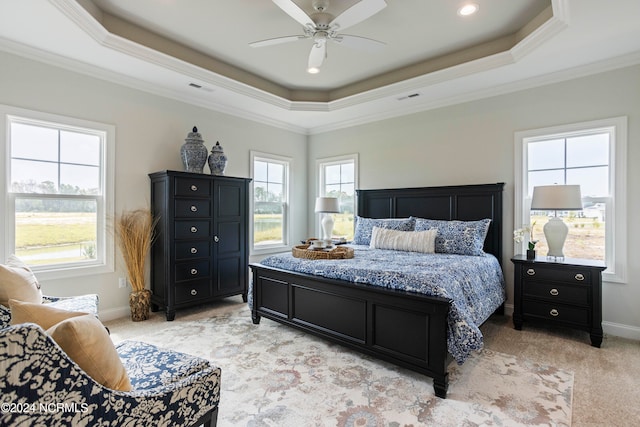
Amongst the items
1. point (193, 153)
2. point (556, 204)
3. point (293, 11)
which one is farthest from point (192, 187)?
point (556, 204)

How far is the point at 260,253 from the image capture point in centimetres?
512

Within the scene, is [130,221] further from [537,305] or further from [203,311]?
[537,305]

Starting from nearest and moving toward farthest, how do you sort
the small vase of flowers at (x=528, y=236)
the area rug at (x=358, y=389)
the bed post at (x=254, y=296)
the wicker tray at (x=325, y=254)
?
1. the area rug at (x=358, y=389)
2. the wicker tray at (x=325, y=254)
3. the small vase of flowers at (x=528, y=236)
4. the bed post at (x=254, y=296)

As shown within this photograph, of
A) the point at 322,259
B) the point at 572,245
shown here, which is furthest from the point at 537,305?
the point at 322,259

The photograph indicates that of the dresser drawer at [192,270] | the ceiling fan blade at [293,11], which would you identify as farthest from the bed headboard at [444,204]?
the ceiling fan blade at [293,11]

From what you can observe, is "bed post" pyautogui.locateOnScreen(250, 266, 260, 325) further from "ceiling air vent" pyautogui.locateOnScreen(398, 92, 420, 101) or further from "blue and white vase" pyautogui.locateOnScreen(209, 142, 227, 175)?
"ceiling air vent" pyautogui.locateOnScreen(398, 92, 420, 101)

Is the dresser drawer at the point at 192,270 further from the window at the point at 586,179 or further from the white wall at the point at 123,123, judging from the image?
the window at the point at 586,179

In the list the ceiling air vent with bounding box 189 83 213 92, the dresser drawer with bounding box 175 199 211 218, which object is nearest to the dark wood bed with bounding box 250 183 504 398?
the dresser drawer with bounding box 175 199 211 218

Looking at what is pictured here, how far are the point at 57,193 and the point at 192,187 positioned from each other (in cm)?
130

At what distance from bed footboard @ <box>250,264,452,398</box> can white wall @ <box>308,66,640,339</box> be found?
220cm

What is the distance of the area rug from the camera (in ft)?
6.29

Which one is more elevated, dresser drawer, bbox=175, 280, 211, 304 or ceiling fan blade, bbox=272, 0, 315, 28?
ceiling fan blade, bbox=272, 0, 315, 28

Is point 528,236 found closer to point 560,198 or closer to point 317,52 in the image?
point 560,198

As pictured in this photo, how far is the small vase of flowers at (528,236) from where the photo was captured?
334 cm
